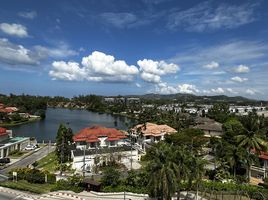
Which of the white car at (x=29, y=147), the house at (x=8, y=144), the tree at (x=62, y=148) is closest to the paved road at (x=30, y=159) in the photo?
the white car at (x=29, y=147)

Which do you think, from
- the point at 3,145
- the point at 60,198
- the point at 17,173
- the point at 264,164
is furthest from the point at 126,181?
the point at 3,145

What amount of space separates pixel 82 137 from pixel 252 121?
3830 cm

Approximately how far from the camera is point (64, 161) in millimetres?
62031

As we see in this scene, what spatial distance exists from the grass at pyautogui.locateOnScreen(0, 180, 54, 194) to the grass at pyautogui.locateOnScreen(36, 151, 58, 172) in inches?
359

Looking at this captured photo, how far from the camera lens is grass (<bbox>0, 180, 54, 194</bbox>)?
4358 cm

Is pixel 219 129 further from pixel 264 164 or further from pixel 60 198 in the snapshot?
pixel 60 198

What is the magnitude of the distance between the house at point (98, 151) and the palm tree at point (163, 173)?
22.5 m

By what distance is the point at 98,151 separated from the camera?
6284cm

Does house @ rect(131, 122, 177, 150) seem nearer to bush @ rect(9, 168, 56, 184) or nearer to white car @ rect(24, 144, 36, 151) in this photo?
white car @ rect(24, 144, 36, 151)

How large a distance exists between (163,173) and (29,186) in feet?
74.4

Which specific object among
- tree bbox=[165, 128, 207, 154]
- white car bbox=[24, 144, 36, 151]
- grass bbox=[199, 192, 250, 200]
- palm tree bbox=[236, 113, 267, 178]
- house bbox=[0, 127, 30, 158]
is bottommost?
grass bbox=[199, 192, 250, 200]

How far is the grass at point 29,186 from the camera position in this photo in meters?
43.6

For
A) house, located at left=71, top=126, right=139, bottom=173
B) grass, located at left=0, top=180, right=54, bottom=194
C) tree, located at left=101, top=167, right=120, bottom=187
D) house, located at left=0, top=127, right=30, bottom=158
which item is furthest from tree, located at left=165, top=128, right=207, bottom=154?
house, located at left=0, top=127, right=30, bottom=158

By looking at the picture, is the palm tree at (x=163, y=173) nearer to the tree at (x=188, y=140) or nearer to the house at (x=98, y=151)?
the house at (x=98, y=151)
